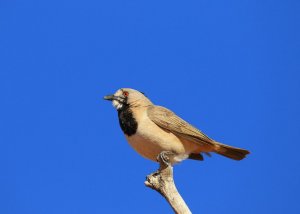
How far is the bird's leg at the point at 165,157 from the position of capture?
819cm

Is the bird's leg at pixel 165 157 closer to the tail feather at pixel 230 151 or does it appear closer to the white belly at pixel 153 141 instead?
the white belly at pixel 153 141

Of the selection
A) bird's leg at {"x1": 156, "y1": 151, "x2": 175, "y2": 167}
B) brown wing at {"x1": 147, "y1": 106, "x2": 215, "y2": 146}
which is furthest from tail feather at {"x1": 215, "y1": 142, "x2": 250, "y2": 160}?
bird's leg at {"x1": 156, "y1": 151, "x2": 175, "y2": 167}

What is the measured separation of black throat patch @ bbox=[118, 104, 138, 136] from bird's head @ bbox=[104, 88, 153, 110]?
176 mm

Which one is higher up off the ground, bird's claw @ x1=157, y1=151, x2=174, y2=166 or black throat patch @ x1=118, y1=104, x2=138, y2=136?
black throat patch @ x1=118, y1=104, x2=138, y2=136

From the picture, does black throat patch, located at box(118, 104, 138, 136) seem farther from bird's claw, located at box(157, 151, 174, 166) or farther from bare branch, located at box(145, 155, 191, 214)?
bare branch, located at box(145, 155, 191, 214)

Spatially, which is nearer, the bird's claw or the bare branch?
the bare branch

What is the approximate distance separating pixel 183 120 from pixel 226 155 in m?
1.10

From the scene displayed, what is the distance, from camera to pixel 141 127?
9.00m

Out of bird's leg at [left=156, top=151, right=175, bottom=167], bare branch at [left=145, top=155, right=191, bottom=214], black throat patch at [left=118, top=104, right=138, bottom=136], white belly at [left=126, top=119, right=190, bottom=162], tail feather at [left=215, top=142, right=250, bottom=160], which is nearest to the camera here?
bare branch at [left=145, top=155, right=191, bottom=214]

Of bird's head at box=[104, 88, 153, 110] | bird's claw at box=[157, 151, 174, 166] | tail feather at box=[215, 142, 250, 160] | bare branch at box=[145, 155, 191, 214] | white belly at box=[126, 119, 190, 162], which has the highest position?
bird's head at box=[104, 88, 153, 110]

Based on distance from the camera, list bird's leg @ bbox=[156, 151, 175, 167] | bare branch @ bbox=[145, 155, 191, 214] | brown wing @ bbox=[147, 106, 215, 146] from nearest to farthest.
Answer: bare branch @ bbox=[145, 155, 191, 214] < bird's leg @ bbox=[156, 151, 175, 167] < brown wing @ bbox=[147, 106, 215, 146]

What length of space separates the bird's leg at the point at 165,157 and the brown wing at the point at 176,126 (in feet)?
1.50

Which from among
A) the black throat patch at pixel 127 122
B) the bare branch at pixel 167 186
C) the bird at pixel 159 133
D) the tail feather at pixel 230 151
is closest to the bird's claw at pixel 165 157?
the bird at pixel 159 133

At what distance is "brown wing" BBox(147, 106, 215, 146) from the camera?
923 cm
